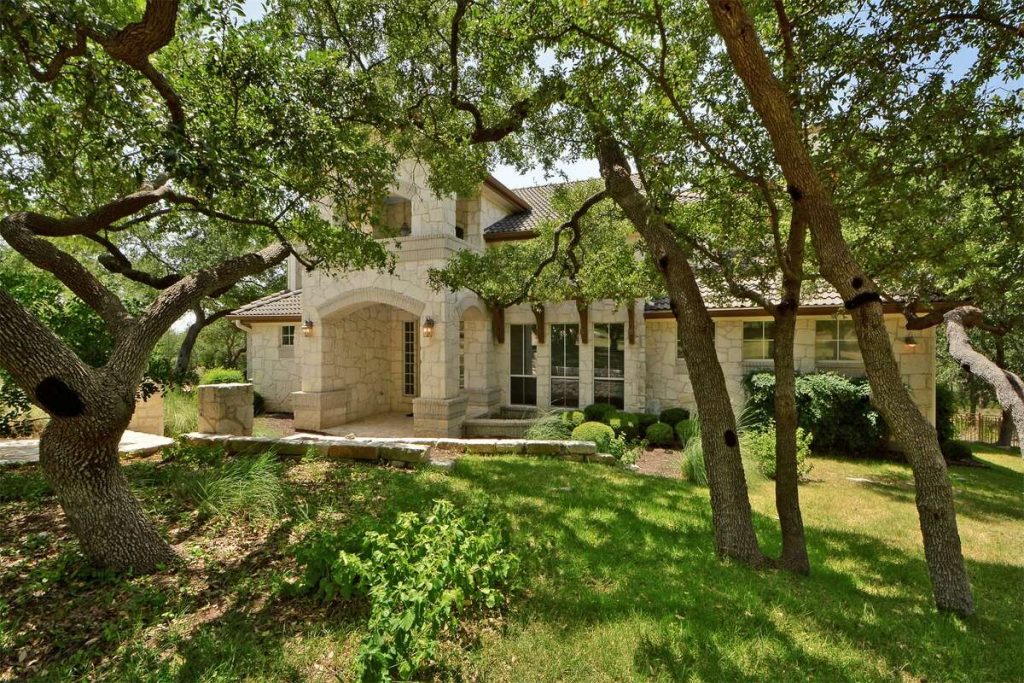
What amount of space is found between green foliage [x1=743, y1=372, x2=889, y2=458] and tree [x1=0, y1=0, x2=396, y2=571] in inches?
359

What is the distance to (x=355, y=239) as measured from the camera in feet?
21.8

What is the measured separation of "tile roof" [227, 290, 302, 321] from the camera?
46.5 ft

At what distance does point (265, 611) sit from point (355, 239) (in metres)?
5.11

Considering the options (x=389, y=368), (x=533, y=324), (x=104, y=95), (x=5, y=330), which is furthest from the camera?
(x=389, y=368)

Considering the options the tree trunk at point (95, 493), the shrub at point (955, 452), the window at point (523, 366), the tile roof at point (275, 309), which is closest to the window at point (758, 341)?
the shrub at point (955, 452)

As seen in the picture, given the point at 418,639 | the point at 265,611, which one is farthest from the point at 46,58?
the point at 418,639

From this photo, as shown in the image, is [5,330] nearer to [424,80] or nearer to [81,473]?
[81,473]

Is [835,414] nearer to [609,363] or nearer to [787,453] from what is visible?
[609,363]

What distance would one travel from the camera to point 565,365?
1247cm

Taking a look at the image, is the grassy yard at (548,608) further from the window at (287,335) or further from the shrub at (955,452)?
the window at (287,335)

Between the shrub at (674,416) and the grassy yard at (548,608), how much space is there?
18.1 ft

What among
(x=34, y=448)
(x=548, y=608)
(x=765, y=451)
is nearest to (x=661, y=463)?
(x=765, y=451)

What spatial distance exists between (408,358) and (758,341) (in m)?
10.6

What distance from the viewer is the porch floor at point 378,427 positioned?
36.9ft
